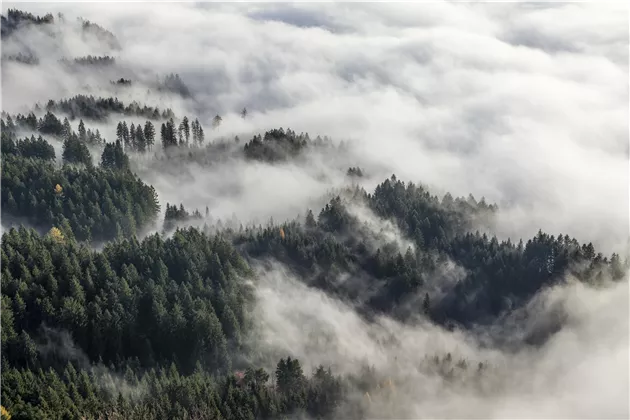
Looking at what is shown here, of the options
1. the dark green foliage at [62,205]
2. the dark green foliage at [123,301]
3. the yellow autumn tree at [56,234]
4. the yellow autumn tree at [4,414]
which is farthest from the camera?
the dark green foliage at [62,205]

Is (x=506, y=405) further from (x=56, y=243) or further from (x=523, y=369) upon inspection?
(x=56, y=243)

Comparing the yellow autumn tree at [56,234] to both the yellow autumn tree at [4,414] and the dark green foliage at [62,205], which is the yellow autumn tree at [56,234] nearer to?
the dark green foliage at [62,205]

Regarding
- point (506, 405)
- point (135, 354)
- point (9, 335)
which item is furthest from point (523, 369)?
point (9, 335)

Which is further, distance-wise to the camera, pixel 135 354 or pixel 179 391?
pixel 135 354

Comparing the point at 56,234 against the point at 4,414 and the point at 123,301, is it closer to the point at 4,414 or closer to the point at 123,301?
the point at 123,301

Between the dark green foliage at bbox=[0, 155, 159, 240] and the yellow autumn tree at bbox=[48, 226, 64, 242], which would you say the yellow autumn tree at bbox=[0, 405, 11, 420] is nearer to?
the yellow autumn tree at bbox=[48, 226, 64, 242]

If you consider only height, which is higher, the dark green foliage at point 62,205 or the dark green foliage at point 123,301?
the dark green foliage at point 62,205

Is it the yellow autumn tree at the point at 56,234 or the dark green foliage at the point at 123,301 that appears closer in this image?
the dark green foliage at the point at 123,301

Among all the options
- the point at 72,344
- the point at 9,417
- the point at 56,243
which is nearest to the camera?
the point at 9,417

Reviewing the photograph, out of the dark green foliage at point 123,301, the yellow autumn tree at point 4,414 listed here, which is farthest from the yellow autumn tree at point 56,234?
the yellow autumn tree at point 4,414
